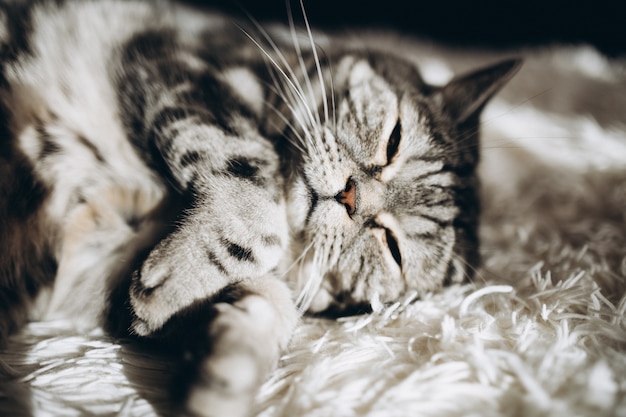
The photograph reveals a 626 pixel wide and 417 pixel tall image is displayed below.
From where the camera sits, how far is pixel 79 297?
0.83 metres

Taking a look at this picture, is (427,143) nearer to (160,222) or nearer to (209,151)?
(209,151)

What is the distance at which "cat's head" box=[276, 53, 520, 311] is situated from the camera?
2.67 ft

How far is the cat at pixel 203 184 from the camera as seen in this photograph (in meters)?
0.73

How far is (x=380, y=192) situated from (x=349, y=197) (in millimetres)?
66

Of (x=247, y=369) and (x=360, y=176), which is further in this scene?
(x=360, y=176)

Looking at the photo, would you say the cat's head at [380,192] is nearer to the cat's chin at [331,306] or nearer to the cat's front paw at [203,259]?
the cat's chin at [331,306]

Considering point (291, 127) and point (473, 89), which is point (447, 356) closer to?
point (291, 127)

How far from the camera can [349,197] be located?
80cm

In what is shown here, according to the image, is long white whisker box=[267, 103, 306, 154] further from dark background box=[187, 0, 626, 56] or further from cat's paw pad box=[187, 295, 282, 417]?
dark background box=[187, 0, 626, 56]

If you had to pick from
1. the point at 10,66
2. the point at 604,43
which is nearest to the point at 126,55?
the point at 10,66

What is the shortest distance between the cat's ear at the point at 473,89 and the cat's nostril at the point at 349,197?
0.35 m

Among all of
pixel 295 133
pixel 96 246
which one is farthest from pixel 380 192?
pixel 96 246

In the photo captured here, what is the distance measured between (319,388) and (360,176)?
1.23 feet

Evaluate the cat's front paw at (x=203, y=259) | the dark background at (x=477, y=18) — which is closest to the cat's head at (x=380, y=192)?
the cat's front paw at (x=203, y=259)
